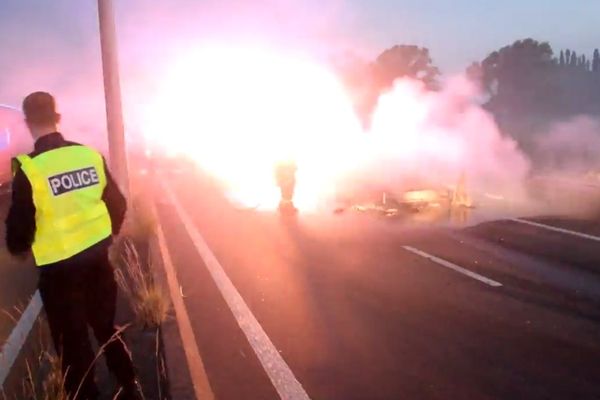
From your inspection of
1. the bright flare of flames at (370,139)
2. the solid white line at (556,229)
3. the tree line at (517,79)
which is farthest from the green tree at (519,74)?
the solid white line at (556,229)

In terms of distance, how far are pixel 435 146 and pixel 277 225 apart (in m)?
13.0

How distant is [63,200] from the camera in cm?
395

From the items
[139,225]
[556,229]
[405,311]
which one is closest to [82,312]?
[405,311]

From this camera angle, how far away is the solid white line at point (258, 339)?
4.90m

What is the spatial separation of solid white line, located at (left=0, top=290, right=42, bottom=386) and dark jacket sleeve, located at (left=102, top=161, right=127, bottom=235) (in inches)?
67.5

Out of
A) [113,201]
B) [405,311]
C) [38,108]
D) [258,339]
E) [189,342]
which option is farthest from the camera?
[405,311]

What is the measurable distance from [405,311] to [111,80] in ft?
24.1

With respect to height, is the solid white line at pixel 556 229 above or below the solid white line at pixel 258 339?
above

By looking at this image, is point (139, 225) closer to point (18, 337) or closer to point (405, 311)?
point (18, 337)

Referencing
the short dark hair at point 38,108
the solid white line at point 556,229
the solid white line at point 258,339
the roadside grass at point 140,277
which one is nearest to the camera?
the short dark hair at point 38,108

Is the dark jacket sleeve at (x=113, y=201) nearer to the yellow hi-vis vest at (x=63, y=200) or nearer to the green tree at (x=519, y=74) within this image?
the yellow hi-vis vest at (x=63, y=200)

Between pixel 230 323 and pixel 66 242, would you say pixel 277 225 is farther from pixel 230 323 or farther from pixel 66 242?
pixel 66 242

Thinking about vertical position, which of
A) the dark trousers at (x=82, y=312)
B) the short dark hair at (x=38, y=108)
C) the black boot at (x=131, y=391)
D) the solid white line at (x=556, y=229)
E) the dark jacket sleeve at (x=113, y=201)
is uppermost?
the short dark hair at (x=38, y=108)

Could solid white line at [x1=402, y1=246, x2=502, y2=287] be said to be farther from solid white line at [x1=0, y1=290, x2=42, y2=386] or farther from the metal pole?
the metal pole
